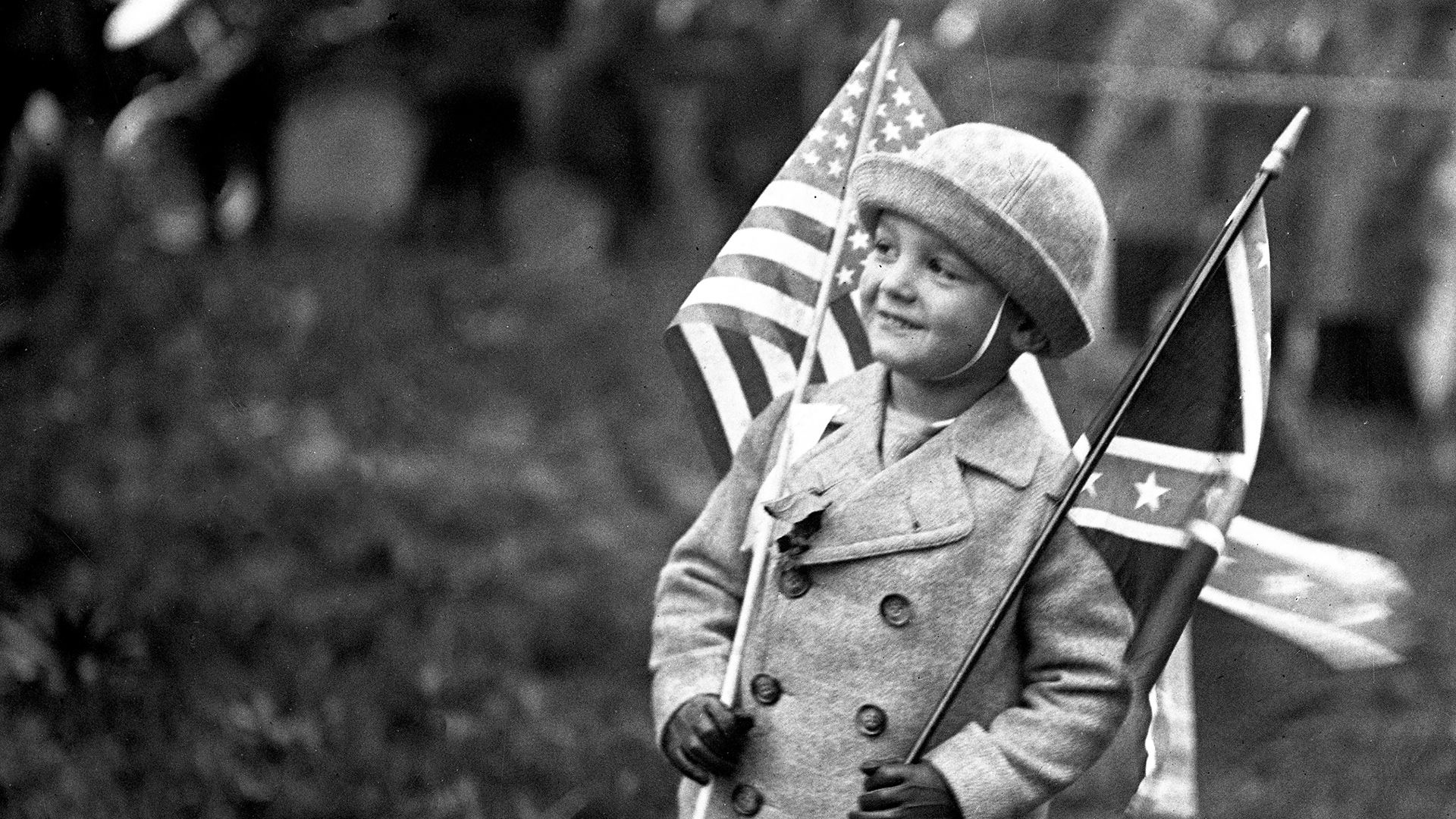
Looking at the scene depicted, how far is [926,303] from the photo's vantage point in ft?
7.42

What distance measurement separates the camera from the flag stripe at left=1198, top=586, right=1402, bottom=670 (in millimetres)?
2385

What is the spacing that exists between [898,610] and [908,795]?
24 cm

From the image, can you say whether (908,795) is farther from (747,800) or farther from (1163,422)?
(1163,422)

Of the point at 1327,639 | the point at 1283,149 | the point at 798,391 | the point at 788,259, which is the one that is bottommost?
the point at 1327,639

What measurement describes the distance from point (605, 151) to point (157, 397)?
11.3 feet

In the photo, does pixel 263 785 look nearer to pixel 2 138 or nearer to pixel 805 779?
pixel 805 779

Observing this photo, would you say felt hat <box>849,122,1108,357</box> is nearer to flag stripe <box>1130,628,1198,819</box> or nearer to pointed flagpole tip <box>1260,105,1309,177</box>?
pointed flagpole tip <box>1260,105,1309,177</box>

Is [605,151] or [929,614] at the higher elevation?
[929,614]

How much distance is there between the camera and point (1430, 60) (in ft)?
24.2

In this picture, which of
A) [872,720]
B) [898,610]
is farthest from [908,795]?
[898,610]

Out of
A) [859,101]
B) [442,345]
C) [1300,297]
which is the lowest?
[442,345]

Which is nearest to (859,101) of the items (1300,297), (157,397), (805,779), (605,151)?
(805,779)

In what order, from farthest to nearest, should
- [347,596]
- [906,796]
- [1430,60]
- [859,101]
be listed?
[1430,60]
[347,596]
[859,101]
[906,796]

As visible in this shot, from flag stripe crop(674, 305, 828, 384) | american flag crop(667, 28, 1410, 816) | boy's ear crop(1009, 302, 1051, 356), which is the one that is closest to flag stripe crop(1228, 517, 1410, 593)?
american flag crop(667, 28, 1410, 816)
